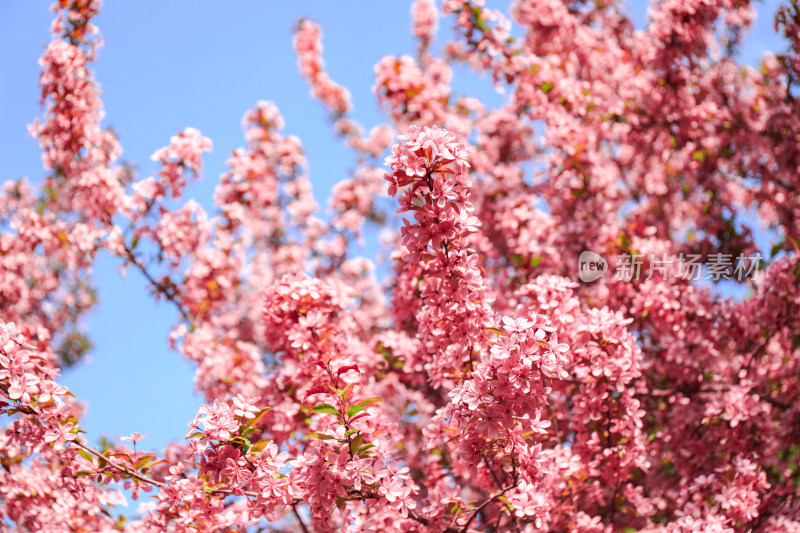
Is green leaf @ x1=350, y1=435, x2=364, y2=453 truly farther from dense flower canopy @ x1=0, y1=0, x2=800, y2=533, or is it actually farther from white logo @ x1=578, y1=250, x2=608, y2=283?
white logo @ x1=578, y1=250, x2=608, y2=283

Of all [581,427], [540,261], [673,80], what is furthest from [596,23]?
[581,427]

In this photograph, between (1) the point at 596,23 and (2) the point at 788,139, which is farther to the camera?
(1) the point at 596,23

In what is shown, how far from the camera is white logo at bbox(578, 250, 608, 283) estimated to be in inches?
233

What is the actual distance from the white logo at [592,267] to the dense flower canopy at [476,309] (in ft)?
0.11

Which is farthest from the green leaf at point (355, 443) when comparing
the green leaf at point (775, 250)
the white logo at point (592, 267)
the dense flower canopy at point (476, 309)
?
the green leaf at point (775, 250)

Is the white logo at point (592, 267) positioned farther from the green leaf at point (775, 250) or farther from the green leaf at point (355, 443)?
the green leaf at point (355, 443)

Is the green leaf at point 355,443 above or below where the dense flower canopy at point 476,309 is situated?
below

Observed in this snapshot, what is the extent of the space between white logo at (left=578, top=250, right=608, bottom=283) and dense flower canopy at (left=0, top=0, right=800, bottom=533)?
1.4 inches

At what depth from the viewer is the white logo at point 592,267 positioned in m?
5.91

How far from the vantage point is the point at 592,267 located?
6.02m

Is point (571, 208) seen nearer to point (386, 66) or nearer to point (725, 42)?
point (386, 66)

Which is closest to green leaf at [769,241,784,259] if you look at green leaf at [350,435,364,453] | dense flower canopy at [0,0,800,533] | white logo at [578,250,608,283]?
dense flower canopy at [0,0,800,533]

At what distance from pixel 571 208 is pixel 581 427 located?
10.6ft

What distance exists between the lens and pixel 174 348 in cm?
624
